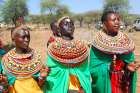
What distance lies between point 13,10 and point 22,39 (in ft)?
155

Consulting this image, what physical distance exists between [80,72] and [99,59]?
38cm

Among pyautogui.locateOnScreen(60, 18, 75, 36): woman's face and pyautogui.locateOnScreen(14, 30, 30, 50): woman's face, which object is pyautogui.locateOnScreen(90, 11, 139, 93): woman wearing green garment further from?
pyautogui.locateOnScreen(14, 30, 30, 50): woman's face

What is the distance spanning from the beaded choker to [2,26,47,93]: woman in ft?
3.58

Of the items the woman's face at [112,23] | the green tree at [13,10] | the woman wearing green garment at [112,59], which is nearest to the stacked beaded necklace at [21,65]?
the woman wearing green garment at [112,59]

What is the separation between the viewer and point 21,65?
6.68 meters

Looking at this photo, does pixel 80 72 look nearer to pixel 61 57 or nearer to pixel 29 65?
pixel 61 57

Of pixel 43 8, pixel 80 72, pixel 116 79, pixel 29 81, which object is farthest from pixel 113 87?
pixel 43 8

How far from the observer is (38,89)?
6855mm

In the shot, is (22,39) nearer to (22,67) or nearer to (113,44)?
(22,67)

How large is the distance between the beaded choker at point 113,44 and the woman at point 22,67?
1.09 metres

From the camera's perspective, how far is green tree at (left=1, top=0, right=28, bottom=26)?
51.0 meters

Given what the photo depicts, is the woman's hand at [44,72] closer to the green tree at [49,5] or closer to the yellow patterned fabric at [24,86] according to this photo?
the yellow patterned fabric at [24,86]

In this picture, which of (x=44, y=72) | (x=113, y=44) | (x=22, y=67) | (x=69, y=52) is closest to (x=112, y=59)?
(x=113, y=44)

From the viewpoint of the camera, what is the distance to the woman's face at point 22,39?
6696mm
